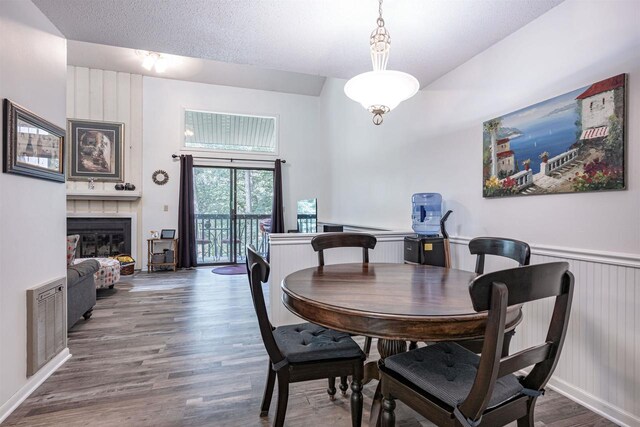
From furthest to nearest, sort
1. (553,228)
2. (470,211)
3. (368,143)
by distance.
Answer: (368,143)
(470,211)
(553,228)

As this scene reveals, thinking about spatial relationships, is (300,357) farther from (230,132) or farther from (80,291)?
(230,132)

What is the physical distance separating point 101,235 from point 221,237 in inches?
84.8

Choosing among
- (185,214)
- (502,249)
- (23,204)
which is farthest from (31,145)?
(185,214)

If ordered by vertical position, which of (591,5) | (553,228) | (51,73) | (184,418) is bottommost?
(184,418)

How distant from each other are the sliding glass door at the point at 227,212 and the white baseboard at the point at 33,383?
415 centimetres

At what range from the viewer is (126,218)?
5.91 m

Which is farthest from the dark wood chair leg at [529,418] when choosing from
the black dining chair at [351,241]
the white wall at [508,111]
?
the black dining chair at [351,241]

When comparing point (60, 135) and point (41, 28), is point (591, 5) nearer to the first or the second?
point (41, 28)

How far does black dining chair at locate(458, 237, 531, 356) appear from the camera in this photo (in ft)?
5.42

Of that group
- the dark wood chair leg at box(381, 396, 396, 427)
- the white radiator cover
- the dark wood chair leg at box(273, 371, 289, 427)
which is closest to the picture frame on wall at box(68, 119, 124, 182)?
the white radiator cover

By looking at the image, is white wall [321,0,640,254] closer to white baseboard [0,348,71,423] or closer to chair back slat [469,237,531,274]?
chair back slat [469,237,531,274]

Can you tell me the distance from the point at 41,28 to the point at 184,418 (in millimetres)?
2661

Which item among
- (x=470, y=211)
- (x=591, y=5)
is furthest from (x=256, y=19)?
(x=470, y=211)

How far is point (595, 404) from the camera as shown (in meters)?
1.79
